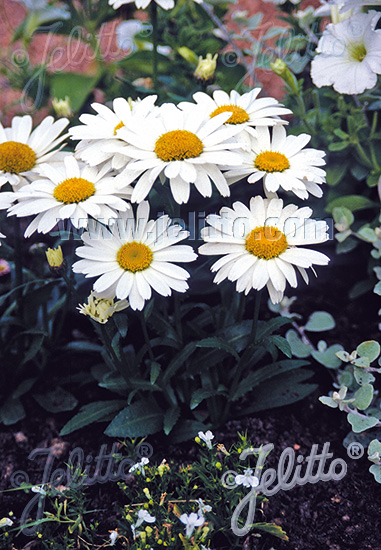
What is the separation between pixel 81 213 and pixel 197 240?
0.28 metres

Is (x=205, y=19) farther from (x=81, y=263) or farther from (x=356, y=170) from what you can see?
(x=81, y=263)

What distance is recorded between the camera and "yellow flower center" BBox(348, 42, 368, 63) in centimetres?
133

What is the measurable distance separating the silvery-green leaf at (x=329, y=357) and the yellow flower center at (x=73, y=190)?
2.18ft

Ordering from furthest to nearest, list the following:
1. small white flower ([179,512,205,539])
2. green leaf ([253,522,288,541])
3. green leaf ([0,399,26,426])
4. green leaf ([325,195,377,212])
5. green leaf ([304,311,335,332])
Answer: green leaf ([325,195,377,212]) < green leaf ([304,311,335,332]) < green leaf ([0,399,26,426]) < green leaf ([253,522,288,541]) < small white flower ([179,512,205,539])

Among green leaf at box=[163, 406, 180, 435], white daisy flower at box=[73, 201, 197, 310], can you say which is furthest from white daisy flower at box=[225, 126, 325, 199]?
green leaf at box=[163, 406, 180, 435]

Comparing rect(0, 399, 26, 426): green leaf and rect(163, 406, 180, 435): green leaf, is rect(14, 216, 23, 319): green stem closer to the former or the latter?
rect(0, 399, 26, 426): green leaf

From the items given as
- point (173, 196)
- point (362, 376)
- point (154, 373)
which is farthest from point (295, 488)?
point (173, 196)

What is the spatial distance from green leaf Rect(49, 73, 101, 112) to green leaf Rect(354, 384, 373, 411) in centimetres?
130

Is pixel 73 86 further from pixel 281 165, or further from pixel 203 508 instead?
pixel 203 508

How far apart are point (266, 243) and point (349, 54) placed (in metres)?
0.65

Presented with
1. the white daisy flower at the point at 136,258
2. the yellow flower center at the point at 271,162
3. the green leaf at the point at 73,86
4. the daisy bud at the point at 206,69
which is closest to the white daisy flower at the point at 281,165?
the yellow flower center at the point at 271,162

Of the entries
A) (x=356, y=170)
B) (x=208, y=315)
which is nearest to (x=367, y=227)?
(x=356, y=170)

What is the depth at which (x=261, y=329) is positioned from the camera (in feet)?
3.76

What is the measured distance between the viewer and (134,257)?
0.97 metres
